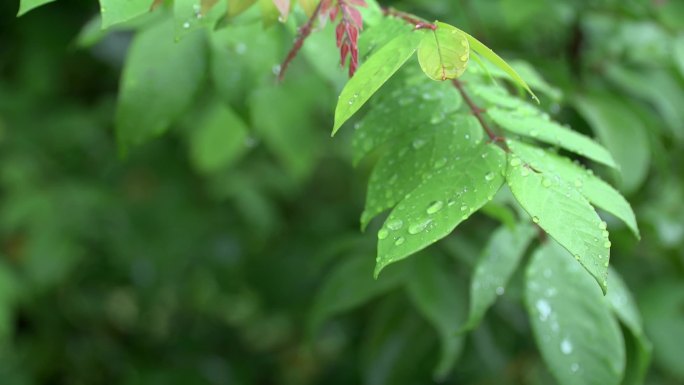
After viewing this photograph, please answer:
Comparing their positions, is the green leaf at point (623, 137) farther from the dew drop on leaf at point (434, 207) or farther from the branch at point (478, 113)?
the dew drop on leaf at point (434, 207)

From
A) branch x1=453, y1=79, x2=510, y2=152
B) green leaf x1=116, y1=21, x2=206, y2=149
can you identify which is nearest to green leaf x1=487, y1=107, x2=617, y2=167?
branch x1=453, y1=79, x2=510, y2=152

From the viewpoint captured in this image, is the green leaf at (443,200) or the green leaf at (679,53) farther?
the green leaf at (679,53)

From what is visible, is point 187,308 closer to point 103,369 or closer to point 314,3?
point 103,369

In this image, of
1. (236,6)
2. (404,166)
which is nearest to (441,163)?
(404,166)

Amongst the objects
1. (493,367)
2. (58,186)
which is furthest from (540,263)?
(58,186)

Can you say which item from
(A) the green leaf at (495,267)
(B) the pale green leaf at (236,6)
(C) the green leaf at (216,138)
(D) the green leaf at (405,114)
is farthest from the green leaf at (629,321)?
(C) the green leaf at (216,138)

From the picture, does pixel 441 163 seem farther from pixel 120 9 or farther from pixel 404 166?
pixel 120 9
